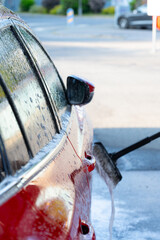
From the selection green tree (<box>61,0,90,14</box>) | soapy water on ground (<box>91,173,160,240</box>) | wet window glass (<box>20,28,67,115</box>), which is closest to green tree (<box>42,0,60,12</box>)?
green tree (<box>61,0,90,14</box>)

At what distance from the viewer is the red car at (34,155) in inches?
61.3

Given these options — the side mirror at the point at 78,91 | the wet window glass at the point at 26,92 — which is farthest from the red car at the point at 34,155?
the side mirror at the point at 78,91

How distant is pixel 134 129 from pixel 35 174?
551cm

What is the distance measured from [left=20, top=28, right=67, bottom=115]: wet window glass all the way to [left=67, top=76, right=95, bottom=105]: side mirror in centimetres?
6

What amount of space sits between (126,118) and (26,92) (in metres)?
5.78

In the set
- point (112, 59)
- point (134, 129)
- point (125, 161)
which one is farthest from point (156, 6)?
point (125, 161)

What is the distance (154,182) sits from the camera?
17.0 feet

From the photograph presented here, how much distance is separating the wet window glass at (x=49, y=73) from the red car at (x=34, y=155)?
0.02 metres

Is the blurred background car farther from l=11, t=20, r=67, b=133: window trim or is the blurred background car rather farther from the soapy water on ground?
l=11, t=20, r=67, b=133: window trim

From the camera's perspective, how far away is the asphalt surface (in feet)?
14.2

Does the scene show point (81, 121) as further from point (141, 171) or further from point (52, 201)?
point (141, 171)

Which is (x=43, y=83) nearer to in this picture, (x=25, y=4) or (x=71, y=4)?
(x=71, y=4)

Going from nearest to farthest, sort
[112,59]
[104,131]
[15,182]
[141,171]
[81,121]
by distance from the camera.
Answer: [15,182]
[81,121]
[141,171]
[104,131]
[112,59]

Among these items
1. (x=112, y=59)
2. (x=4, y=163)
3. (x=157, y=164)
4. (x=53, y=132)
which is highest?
(x=4, y=163)
